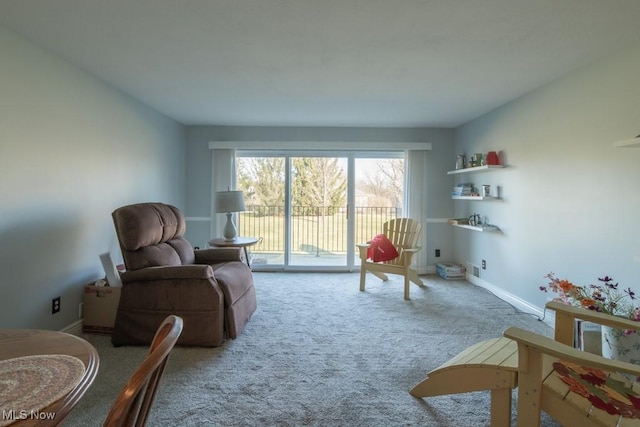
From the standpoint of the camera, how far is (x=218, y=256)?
3.17m

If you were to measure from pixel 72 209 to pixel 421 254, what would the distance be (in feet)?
13.6

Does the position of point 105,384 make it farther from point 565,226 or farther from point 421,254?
point 421,254

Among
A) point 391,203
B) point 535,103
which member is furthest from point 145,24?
point 391,203

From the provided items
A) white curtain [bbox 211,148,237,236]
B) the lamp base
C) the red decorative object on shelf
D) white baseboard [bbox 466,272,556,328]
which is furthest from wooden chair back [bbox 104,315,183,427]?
white curtain [bbox 211,148,237,236]

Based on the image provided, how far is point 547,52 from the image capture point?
2.25 meters

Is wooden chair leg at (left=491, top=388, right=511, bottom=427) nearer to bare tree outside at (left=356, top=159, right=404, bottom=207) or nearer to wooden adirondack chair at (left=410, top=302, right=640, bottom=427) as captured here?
wooden adirondack chair at (left=410, top=302, right=640, bottom=427)

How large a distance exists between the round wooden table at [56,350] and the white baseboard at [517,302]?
300cm

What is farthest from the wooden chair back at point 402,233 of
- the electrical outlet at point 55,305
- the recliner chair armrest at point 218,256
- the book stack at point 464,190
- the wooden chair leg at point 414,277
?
the electrical outlet at point 55,305

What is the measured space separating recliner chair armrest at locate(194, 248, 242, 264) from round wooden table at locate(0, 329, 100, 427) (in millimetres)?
2044

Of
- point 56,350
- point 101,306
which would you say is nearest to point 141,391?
point 56,350

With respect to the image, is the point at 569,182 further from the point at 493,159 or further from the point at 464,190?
the point at 464,190

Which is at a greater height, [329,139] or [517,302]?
[329,139]

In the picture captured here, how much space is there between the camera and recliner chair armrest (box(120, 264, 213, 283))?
91.4 inches

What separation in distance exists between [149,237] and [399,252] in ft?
9.12
